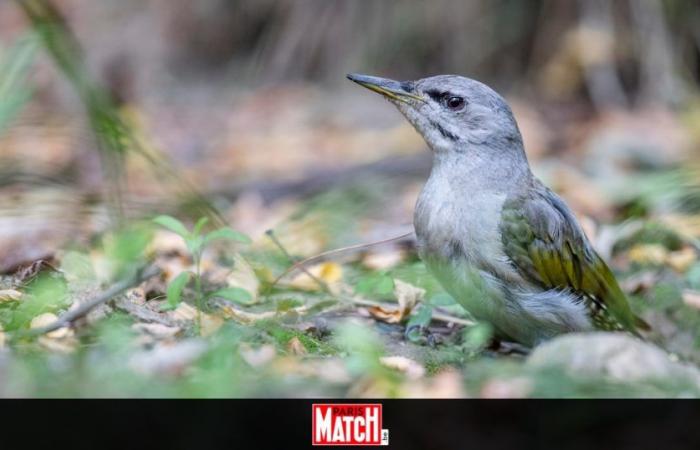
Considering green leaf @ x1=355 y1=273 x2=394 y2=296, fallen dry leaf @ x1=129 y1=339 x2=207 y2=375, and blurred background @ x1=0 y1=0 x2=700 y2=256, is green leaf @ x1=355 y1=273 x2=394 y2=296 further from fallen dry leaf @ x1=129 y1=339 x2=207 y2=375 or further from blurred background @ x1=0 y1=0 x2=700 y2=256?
blurred background @ x1=0 y1=0 x2=700 y2=256

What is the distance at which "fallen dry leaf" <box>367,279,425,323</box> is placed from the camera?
5.10 m

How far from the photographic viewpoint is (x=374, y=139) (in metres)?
10.1

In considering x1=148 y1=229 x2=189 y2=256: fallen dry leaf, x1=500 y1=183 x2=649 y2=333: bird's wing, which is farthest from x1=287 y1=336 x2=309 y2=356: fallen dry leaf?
x1=148 y1=229 x2=189 y2=256: fallen dry leaf

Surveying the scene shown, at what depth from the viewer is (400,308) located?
512 centimetres

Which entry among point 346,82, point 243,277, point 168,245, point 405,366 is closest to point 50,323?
point 243,277

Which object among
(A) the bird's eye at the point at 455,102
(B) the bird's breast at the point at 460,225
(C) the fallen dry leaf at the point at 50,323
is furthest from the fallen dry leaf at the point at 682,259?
(C) the fallen dry leaf at the point at 50,323

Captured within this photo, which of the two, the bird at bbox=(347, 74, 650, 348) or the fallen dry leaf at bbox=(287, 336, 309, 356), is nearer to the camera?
the fallen dry leaf at bbox=(287, 336, 309, 356)

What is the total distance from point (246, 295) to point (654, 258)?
9.24 ft

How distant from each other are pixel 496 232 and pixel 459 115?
693 millimetres

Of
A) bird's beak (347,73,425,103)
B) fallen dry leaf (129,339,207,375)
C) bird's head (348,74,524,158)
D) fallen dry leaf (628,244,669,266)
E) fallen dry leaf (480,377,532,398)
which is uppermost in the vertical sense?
bird's beak (347,73,425,103)

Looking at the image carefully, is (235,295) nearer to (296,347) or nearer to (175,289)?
(175,289)

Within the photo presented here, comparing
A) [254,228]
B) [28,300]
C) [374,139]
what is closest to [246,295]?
[28,300]

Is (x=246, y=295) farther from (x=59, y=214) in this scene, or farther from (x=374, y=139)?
(x=374, y=139)
